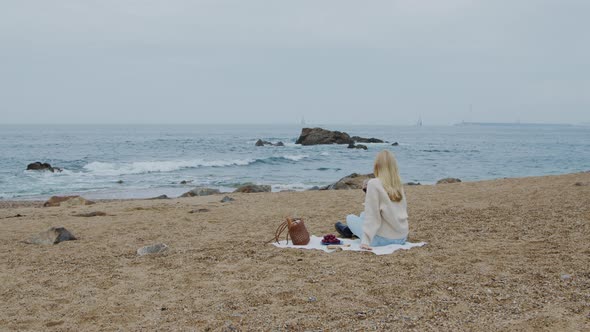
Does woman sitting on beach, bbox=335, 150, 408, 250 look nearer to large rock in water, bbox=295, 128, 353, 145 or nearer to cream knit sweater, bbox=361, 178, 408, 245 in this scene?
cream knit sweater, bbox=361, 178, 408, 245

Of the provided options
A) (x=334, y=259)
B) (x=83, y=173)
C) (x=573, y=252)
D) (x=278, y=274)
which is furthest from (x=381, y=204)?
(x=83, y=173)

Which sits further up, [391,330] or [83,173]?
[391,330]

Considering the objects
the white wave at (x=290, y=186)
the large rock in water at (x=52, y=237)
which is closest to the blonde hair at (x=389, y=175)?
the large rock in water at (x=52, y=237)

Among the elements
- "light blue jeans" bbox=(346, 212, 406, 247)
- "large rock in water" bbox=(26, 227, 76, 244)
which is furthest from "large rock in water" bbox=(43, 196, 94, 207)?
"light blue jeans" bbox=(346, 212, 406, 247)

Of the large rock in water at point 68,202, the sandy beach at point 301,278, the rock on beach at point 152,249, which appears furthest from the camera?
the large rock in water at point 68,202

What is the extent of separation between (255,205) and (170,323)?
8401 mm

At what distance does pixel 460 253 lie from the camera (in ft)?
20.8

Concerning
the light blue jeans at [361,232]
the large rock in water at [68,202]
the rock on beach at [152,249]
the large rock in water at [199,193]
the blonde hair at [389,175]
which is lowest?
the large rock in water at [199,193]

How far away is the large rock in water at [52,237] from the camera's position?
26.0ft

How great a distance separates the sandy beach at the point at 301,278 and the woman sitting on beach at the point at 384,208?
33cm

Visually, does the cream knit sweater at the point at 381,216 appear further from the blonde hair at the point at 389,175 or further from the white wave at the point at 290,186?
the white wave at the point at 290,186

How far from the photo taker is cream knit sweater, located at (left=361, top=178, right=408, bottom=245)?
657 centimetres

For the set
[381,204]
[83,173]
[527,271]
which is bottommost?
[83,173]

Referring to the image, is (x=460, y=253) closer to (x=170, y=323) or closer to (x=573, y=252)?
(x=573, y=252)
